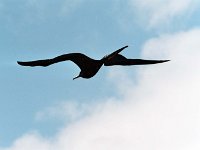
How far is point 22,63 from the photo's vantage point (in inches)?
607

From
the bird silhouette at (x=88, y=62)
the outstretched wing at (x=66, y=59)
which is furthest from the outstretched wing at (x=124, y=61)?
the outstretched wing at (x=66, y=59)

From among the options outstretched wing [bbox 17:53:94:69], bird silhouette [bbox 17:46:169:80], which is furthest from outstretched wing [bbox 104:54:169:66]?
outstretched wing [bbox 17:53:94:69]

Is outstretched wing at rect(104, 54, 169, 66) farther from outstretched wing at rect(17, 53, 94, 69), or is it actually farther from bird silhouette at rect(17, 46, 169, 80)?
outstretched wing at rect(17, 53, 94, 69)

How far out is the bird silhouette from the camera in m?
14.9

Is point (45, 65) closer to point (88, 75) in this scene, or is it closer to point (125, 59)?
point (88, 75)

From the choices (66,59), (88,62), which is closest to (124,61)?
(88,62)

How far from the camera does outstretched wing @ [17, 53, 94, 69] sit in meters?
14.9

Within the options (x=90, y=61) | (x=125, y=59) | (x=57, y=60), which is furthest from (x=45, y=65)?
(x=125, y=59)

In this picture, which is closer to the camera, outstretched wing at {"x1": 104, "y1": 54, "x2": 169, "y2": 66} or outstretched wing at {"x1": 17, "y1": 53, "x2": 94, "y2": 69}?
outstretched wing at {"x1": 17, "y1": 53, "x2": 94, "y2": 69}

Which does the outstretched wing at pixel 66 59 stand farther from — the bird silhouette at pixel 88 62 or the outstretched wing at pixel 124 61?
the outstretched wing at pixel 124 61

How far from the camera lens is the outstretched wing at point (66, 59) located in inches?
585

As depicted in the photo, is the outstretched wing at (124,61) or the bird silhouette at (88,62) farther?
the outstretched wing at (124,61)

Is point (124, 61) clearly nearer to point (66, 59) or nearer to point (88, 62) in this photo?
point (88, 62)

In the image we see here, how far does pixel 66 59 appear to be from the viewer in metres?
15.0
